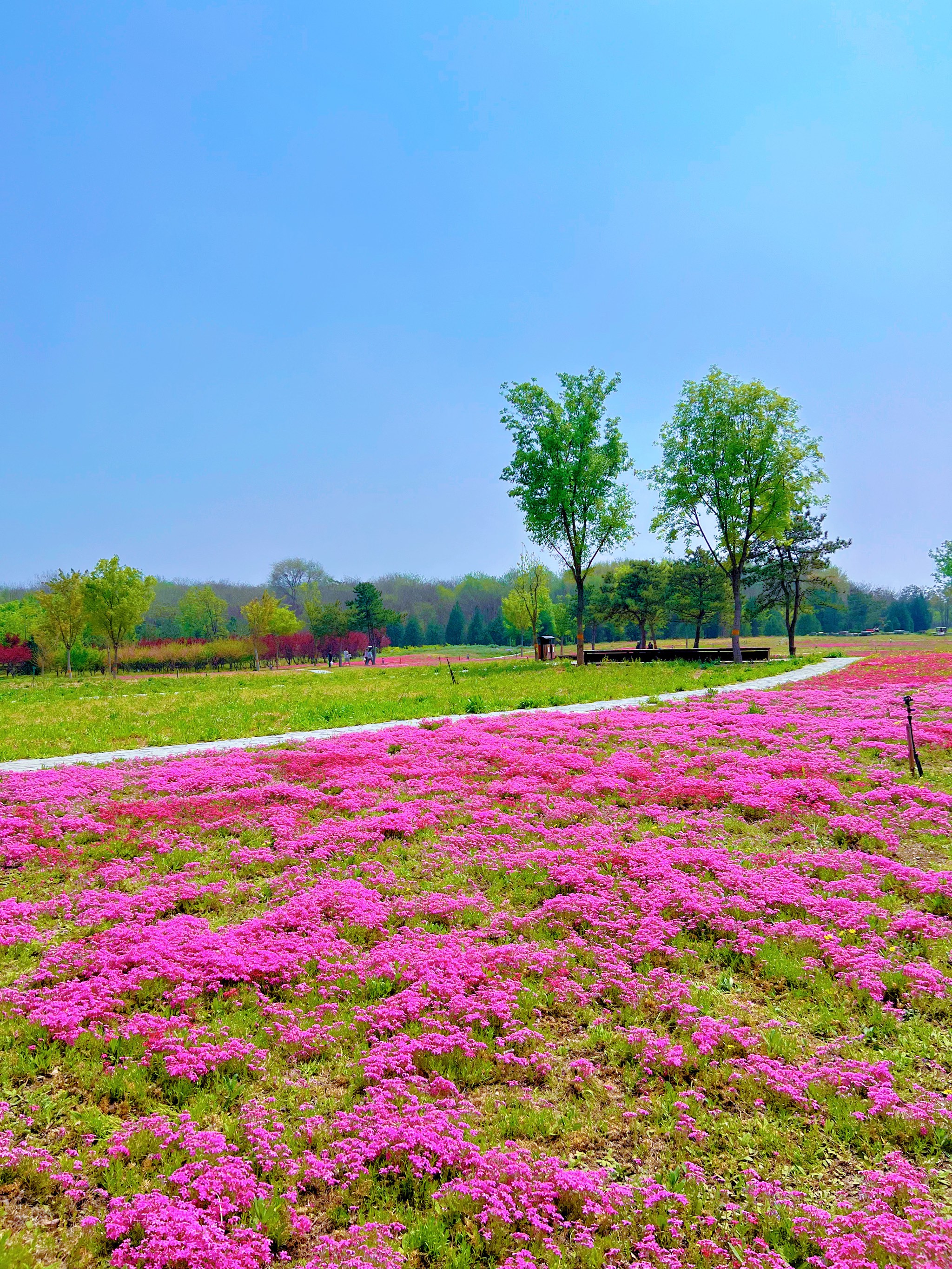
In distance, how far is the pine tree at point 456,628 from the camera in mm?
122000

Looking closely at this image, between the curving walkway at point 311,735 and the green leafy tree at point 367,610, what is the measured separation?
7311 centimetres

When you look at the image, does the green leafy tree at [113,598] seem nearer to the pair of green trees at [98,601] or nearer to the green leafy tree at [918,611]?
the pair of green trees at [98,601]

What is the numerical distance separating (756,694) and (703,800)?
12388mm

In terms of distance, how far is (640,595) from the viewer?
66.4 meters

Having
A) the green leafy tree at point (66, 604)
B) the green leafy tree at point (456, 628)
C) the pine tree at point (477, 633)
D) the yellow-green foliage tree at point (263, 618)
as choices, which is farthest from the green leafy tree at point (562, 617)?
the green leafy tree at point (66, 604)

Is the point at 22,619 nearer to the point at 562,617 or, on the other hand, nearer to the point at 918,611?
the point at 562,617

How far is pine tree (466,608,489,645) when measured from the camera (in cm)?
12156

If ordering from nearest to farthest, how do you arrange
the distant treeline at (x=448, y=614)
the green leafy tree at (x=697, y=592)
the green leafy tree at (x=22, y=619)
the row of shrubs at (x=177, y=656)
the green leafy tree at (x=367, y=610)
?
the green leafy tree at (x=697, y=592) < the row of shrubs at (x=177, y=656) < the green leafy tree at (x=22, y=619) < the distant treeline at (x=448, y=614) < the green leafy tree at (x=367, y=610)

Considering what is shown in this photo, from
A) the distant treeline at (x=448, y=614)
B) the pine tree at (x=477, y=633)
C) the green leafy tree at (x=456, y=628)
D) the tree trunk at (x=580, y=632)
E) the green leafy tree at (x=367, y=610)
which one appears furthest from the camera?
the green leafy tree at (x=456, y=628)

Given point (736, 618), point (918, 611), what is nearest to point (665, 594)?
point (736, 618)

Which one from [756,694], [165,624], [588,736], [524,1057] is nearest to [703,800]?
[588,736]

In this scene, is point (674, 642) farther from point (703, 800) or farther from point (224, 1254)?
point (224, 1254)

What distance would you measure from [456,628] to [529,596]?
167 ft

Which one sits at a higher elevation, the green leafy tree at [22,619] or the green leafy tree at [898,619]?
the green leafy tree at [22,619]
